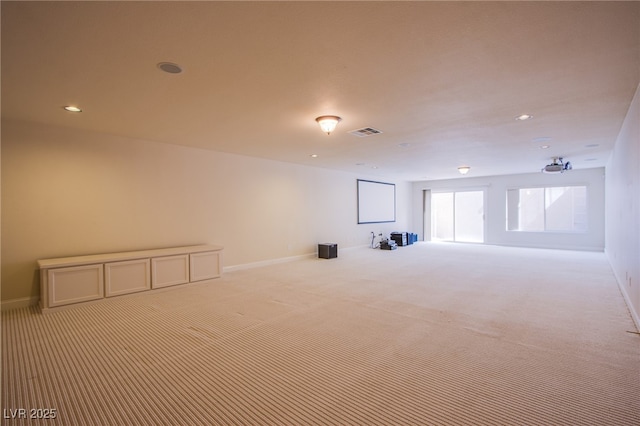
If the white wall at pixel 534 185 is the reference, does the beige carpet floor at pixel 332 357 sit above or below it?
below

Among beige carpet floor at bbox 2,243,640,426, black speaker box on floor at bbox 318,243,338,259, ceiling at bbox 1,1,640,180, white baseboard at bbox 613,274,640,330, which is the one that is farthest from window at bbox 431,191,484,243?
ceiling at bbox 1,1,640,180

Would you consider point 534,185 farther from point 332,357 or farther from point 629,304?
point 332,357

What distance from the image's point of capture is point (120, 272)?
178 inches

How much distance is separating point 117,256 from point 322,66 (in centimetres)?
422

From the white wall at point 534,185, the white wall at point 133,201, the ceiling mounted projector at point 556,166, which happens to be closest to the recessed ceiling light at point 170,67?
the white wall at point 133,201

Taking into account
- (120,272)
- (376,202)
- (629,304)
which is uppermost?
(376,202)

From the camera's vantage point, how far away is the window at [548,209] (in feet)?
31.2

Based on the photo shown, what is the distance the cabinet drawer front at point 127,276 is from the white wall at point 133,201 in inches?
24.8

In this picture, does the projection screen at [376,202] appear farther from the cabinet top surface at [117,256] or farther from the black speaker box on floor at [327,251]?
the cabinet top surface at [117,256]

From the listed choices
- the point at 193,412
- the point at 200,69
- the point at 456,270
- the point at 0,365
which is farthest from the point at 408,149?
the point at 0,365

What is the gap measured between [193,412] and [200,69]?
2704 mm

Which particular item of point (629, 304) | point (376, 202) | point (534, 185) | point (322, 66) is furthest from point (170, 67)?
point (534, 185)

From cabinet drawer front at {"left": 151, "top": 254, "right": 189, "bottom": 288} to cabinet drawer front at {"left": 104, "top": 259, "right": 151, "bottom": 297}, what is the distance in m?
0.09

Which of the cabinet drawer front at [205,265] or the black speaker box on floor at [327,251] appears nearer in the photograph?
the cabinet drawer front at [205,265]
